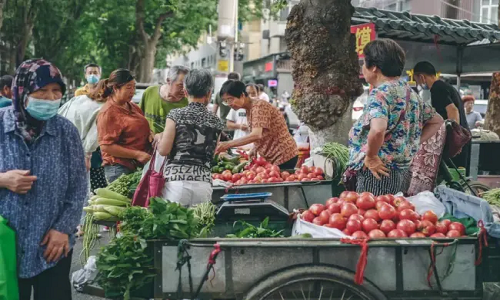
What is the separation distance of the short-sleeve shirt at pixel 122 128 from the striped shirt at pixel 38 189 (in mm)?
2678

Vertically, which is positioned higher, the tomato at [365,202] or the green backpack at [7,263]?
the tomato at [365,202]

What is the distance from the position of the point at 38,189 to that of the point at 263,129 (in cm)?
404

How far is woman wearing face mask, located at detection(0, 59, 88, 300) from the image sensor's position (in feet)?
10.6

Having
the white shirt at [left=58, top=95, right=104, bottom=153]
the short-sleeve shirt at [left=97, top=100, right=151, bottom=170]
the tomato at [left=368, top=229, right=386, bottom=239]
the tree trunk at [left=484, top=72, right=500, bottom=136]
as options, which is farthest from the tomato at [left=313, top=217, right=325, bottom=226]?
the tree trunk at [left=484, top=72, right=500, bottom=136]

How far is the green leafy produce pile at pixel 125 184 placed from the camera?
5.80m

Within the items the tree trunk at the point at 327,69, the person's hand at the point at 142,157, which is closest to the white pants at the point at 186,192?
the person's hand at the point at 142,157

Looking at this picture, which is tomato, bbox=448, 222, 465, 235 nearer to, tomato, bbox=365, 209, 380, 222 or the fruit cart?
the fruit cart

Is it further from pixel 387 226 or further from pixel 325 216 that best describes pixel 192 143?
pixel 387 226

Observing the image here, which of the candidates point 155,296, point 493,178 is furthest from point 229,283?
point 493,178

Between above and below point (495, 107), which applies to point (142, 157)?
below

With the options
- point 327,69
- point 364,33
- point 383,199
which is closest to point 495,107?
point 364,33

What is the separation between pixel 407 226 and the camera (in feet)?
13.5

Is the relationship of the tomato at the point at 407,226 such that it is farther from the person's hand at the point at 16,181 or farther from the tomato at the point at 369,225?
the person's hand at the point at 16,181

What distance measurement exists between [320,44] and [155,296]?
14.1 ft
